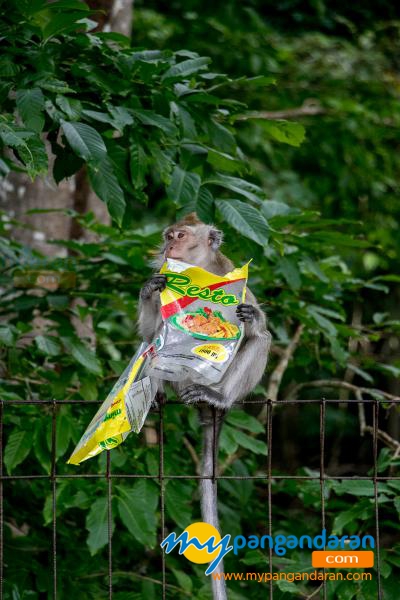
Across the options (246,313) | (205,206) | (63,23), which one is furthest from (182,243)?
(63,23)

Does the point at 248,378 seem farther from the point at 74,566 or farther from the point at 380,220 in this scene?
the point at 380,220

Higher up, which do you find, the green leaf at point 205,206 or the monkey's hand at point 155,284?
the green leaf at point 205,206

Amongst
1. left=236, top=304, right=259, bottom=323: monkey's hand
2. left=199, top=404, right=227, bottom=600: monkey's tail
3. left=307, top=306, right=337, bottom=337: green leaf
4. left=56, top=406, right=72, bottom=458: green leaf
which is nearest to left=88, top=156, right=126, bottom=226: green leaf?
left=236, top=304, right=259, bottom=323: monkey's hand

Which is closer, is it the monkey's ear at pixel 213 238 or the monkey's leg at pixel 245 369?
the monkey's leg at pixel 245 369

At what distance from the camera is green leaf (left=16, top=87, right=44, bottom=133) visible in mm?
3135

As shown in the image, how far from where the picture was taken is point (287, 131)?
149 inches

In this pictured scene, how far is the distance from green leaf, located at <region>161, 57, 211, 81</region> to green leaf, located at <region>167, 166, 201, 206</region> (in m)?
0.39

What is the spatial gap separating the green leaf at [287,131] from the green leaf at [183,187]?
41 cm

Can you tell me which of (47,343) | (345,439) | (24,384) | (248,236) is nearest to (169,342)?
(248,236)

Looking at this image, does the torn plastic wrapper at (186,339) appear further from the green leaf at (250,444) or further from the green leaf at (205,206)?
the green leaf at (250,444)

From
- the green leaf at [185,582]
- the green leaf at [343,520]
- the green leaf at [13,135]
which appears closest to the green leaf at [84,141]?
the green leaf at [13,135]

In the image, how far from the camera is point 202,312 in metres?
3.09

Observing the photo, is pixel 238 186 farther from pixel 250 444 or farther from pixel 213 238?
pixel 250 444

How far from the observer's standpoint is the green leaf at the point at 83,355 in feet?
12.8
